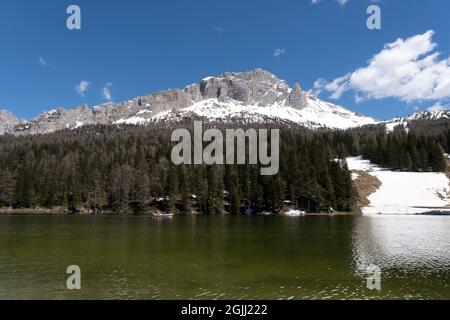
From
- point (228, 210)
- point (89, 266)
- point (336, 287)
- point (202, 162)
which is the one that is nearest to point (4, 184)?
point (202, 162)

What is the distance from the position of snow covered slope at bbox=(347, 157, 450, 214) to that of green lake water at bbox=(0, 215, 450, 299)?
249ft

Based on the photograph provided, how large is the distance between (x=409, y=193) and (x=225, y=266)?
141 metres

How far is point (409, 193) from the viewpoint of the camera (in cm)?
16100

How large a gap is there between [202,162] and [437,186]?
104923mm

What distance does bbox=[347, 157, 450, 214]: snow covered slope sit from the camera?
143000mm

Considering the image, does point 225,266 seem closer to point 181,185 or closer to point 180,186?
point 181,185

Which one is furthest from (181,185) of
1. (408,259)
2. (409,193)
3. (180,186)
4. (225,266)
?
(408,259)

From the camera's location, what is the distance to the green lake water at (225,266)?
32594 millimetres

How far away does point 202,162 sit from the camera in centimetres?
17875

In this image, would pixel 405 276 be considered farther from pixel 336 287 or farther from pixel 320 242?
pixel 320 242

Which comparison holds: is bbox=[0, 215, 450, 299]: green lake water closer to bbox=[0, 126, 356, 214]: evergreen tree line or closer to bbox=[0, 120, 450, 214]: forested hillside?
bbox=[0, 126, 356, 214]: evergreen tree line

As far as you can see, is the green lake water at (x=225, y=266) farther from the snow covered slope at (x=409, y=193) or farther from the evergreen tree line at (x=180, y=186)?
the evergreen tree line at (x=180, y=186)

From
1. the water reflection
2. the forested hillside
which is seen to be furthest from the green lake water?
the forested hillside

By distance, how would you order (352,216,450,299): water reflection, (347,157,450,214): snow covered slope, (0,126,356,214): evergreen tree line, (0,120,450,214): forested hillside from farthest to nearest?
(0,120,450,214): forested hillside
(0,126,356,214): evergreen tree line
(347,157,450,214): snow covered slope
(352,216,450,299): water reflection
